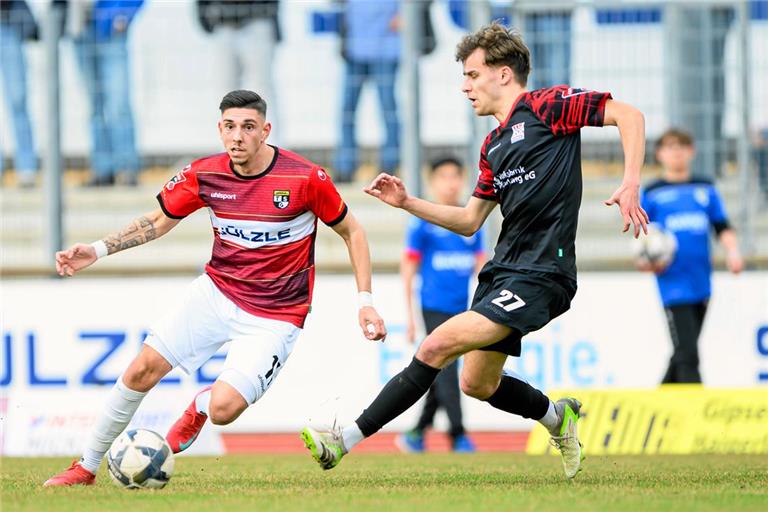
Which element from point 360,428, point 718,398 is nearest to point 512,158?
point 360,428

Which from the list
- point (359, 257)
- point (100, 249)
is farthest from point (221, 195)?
point (359, 257)

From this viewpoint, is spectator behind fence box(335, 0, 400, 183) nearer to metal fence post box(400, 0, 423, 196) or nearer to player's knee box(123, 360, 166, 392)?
metal fence post box(400, 0, 423, 196)

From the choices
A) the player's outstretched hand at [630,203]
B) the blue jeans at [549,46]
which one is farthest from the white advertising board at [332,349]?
the player's outstretched hand at [630,203]

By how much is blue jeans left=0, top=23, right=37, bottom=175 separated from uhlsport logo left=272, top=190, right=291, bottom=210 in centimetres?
651

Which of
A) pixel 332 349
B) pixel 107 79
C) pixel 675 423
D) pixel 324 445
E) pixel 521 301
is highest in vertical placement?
pixel 107 79

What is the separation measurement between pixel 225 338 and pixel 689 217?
5270 millimetres

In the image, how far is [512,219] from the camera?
762 centimetres

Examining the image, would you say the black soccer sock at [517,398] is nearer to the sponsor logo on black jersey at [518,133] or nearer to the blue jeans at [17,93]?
the sponsor logo on black jersey at [518,133]

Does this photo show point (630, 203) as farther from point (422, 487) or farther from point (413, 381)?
point (422, 487)

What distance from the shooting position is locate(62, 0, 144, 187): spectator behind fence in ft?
45.0

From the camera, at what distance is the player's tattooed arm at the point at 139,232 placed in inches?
314

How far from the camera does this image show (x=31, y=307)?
42.5 feet

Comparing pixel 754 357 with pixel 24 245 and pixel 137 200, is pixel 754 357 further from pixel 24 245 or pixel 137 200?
pixel 24 245

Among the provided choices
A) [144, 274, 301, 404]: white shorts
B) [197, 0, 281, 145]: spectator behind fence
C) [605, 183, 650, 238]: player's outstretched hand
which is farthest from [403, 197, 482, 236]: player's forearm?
[197, 0, 281, 145]: spectator behind fence
